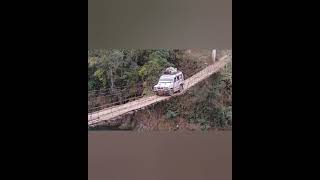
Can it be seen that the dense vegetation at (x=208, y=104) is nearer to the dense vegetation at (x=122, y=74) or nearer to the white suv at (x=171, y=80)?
the white suv at (x=171, y=80)

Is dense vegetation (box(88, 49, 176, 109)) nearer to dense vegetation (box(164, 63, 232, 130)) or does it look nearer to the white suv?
the white suv

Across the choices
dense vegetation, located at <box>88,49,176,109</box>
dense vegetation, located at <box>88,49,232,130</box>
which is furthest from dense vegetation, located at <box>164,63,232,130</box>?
dense vegetation, located at <box>88,49,176,109</box>

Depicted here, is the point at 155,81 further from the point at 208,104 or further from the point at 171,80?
the point at 208,104

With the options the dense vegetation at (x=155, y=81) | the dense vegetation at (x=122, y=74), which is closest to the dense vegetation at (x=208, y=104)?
the dense vegetation at (x=155, y=81)

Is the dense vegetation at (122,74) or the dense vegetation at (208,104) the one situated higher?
the dense vegetation at (122,74)

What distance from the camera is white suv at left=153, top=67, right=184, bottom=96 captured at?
4.95m

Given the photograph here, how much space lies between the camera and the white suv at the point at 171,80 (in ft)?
16.2

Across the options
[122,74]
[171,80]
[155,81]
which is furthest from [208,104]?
[122,74]

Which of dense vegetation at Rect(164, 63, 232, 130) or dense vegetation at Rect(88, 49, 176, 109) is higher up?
dense vegetation at Rect(88, 49, 176, 109)

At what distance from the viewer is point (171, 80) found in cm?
494

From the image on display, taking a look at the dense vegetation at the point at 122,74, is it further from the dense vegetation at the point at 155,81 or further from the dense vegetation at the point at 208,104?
the dense vegetation at the point at 208,104
